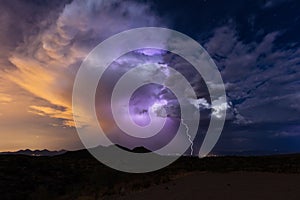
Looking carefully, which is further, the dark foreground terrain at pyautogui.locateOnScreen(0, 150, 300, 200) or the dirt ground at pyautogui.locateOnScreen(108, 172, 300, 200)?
the dark foreground terrain at pyautogui.locateOnScreen(0, 150, 300, 200)

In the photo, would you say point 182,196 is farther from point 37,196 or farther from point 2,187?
point 2,187

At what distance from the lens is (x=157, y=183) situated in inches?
997

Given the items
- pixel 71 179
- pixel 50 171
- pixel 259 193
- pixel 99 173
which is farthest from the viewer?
pixel 50 171

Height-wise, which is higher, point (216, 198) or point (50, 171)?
point (50, 171)

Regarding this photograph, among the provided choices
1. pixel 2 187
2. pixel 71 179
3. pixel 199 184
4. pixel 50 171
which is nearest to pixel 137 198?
pixel 199 184

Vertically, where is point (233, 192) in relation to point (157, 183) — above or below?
below

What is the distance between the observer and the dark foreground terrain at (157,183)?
17.1 meters

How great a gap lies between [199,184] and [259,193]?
501cm

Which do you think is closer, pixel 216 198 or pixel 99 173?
pixel 216 198

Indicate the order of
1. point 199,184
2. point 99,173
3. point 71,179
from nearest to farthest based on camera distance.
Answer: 1. point 199,184
2. point 99,173
3. point 71,179

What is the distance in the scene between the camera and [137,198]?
18297mm

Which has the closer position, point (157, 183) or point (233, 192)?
point (233, 192)

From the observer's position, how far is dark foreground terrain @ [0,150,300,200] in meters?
17.1

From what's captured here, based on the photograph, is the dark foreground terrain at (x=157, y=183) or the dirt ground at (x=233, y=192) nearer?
the dirt ground at (x=233, y=192)
